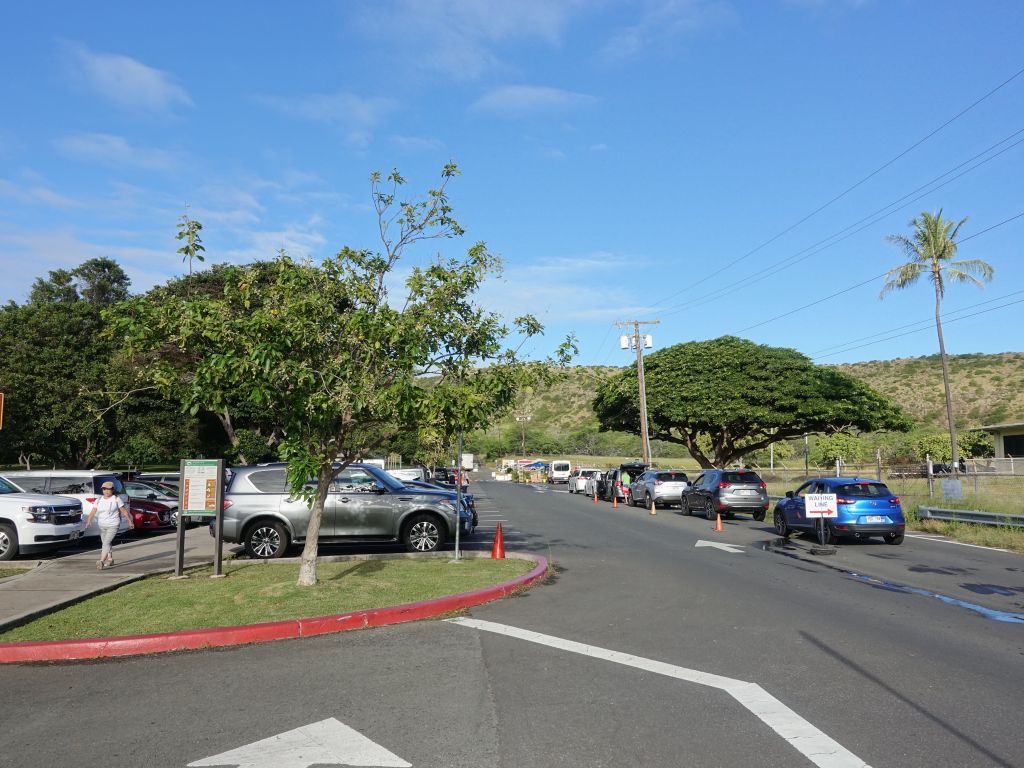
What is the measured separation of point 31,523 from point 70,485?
3617 mm

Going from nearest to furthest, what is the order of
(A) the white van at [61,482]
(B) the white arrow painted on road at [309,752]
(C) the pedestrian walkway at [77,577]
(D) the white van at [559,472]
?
(B) the white arrow painted on road at [309,752] → (C) the pedestrian walkway at [77,577] → (A) the white van at [61,482] → (D) the white van at [559,472]

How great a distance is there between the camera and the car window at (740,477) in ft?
81.2

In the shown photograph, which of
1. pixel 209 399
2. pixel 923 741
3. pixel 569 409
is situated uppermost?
pixel 569 409

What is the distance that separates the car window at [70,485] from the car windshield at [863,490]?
16.5 metres

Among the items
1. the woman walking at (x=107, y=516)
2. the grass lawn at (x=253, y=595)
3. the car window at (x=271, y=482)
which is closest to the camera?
the grass lawn at (x=253, y=595)

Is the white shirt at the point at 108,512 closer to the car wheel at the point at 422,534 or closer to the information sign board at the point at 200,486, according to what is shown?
the information sign board at the point at 200,486

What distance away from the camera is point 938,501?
2253cm

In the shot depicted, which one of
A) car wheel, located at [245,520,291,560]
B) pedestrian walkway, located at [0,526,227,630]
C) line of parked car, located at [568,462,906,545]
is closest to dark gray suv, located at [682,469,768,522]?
line of parked car, located at [568,462,906,545]

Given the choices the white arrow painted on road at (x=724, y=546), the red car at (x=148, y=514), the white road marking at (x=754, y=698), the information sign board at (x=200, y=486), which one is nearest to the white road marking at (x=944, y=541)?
the white arrow painted on road at (x=724, y=546)

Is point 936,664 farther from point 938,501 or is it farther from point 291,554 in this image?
point 938,501

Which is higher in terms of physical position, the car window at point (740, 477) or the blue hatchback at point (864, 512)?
the car window at point (740, 477)

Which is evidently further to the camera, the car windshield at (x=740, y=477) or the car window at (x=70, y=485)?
the car windshield at (x=740, y=477)

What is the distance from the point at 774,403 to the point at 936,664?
3946 centimetres

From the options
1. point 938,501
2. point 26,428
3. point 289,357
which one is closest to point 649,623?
point 289,357
